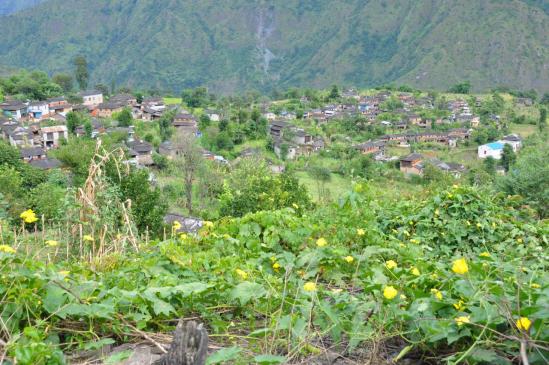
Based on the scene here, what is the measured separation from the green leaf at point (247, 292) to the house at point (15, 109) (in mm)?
38866

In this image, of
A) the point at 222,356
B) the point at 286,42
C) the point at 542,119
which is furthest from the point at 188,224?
the point at 286,42

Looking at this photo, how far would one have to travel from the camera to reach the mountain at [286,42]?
84250mm

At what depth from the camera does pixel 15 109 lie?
3719 centimetres

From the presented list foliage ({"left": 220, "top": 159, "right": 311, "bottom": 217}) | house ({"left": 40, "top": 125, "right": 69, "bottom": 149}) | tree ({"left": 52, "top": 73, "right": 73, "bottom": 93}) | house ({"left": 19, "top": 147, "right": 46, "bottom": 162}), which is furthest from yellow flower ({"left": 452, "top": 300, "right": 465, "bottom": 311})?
tree ({"left": 52, "top": 73, "right": 73, "bottom": 93})

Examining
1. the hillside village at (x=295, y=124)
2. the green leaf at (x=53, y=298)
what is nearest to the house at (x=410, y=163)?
the hillside village at (x=295, y=124)

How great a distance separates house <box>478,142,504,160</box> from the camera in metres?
35.0

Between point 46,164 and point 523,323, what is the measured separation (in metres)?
25.4

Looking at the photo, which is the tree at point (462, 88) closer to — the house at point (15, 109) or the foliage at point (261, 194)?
the house at point (15, 109)

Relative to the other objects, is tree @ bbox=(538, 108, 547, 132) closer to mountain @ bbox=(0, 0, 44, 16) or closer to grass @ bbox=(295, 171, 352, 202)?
grass @ bbox=(295, 171, 352, 202)

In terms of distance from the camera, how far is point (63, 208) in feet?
11.5

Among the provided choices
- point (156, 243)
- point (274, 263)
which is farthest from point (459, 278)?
point (156, 243)

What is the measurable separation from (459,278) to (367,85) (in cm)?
9192

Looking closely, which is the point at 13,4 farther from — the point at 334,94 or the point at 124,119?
the point at 124,119

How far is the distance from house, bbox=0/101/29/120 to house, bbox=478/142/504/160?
3309cm
